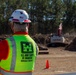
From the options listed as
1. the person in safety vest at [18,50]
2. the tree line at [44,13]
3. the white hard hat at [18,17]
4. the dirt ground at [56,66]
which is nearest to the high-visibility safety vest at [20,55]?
the person in safety vest at [18,50]

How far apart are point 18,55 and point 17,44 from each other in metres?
0.13

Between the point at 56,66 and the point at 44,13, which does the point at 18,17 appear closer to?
the point at 56,66

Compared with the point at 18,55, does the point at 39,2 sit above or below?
below

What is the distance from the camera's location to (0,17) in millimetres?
62844

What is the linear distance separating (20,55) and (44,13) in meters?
64.0

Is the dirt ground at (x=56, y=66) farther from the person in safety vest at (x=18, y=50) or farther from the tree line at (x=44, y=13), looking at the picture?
the tree line at (x=44, y=13)

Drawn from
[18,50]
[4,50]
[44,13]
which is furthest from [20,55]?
[44,13]

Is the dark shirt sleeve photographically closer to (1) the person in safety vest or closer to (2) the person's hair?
(1) the person in safety vest

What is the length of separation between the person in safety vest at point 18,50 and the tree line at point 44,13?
58.0 meters

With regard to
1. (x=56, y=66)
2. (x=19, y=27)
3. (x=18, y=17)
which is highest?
(x=18, y=17)

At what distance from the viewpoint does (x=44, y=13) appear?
222ft

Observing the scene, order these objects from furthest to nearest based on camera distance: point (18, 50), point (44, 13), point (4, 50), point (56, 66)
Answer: point (44, 13), point (56, 66), point (18, 50), point (4, 50)

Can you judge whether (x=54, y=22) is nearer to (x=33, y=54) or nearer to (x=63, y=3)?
(x=63, y=3)

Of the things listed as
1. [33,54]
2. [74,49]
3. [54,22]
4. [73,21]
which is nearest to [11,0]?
[54,22]
